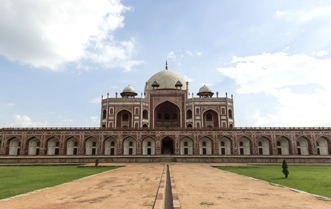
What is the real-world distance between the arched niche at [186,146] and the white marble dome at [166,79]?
55.4 ft

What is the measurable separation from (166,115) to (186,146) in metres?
13.4

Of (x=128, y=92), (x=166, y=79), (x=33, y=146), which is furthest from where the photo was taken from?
(x=166, y=79)

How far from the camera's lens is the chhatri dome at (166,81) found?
166 feet

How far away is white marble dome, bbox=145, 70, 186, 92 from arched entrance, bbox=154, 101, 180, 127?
5403 millimetres

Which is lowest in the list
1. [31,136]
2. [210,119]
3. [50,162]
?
[50,162]

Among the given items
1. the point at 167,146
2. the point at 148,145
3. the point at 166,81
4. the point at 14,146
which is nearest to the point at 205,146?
the point at 167,146

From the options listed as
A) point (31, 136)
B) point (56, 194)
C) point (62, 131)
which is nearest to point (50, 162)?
point (62, 131)

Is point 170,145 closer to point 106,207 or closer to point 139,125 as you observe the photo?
point 139,125

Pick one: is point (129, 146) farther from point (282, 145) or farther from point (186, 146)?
point (282, 145)

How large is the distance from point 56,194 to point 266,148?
36810 mm

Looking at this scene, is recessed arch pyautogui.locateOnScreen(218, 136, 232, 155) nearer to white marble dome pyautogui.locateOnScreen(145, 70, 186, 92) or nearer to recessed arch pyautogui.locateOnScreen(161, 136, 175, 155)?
recessed arch pyautogui.locateOnScreen(161, 136, 175, 155)

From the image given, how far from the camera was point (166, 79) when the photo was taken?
169 feet

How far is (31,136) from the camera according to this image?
3600 cm

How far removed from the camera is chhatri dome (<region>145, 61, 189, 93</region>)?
166ft
